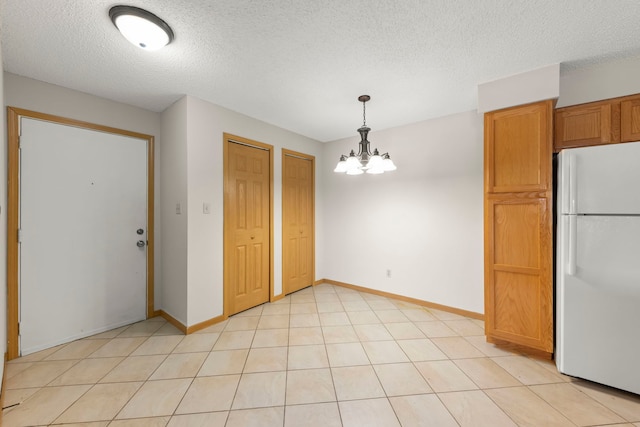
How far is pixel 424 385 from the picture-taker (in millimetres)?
1777

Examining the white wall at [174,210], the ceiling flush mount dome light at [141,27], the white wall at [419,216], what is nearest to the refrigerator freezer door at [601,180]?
the white wall at [419,216]

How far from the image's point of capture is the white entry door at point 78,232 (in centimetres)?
217

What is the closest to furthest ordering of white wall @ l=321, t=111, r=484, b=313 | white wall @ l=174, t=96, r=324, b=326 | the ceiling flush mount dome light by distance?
Answer: the ceiling flush mount dome light
white wall @ l=174, t=96, r=324, b=326
white wall @ l=321, t=111, r=484, b=313

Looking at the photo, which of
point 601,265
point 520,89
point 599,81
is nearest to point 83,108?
point 520,89

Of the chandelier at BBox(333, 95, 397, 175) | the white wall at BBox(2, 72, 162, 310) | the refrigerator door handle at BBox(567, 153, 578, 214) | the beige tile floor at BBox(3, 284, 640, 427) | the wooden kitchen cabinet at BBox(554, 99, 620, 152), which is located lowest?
the beige tile floor at BBox(3, 284, 640, 427)

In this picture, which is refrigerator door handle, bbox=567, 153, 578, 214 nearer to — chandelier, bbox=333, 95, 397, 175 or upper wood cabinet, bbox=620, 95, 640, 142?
upper wood cabinet, bbox=620, 95, 640, 142

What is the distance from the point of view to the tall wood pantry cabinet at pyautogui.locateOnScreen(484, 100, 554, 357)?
2.03 metres

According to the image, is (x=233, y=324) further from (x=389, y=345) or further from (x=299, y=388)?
(x=389, y=345)

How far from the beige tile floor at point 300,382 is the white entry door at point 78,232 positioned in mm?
246

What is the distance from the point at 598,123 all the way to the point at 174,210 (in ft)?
13.2

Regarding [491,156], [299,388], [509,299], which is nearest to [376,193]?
[491,156]

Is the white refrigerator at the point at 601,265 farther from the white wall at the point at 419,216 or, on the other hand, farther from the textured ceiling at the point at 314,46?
the white wall at the point at 419,216

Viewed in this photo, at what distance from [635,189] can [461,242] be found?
1.48m

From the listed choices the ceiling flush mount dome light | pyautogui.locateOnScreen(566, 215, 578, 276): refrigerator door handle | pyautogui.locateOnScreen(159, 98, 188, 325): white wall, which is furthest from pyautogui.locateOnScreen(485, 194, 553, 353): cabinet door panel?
pyautogui.locateOnScreen(159, 98, 188, 325): white wall
